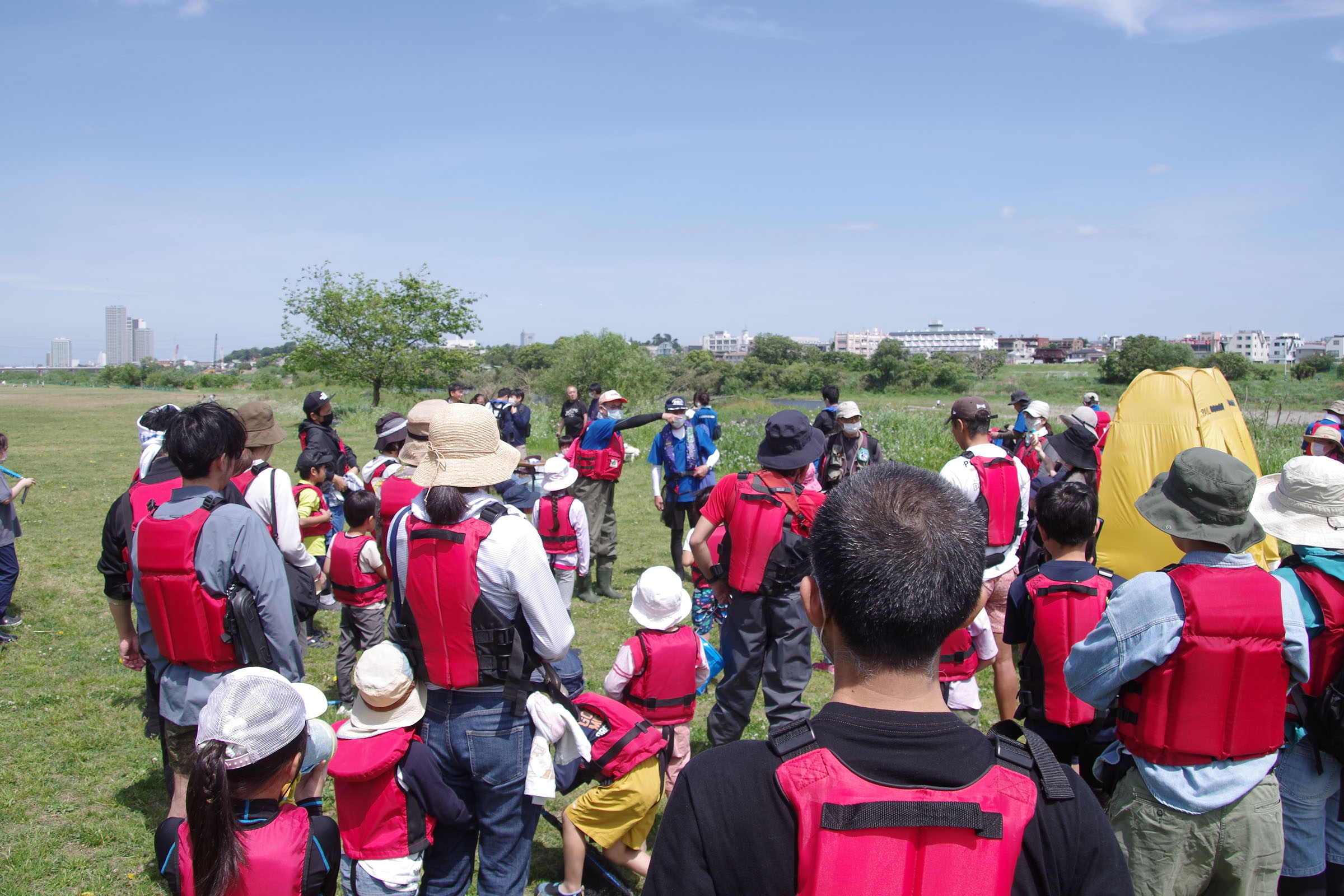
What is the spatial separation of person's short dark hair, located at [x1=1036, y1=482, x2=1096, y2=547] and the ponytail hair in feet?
11.5

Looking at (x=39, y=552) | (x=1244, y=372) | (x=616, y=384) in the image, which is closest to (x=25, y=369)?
(x=616, y=384)

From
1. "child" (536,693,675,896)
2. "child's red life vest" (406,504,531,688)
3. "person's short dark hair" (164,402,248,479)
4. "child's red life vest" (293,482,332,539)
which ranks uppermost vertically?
"person's short dark hair" (164,402,248,479)

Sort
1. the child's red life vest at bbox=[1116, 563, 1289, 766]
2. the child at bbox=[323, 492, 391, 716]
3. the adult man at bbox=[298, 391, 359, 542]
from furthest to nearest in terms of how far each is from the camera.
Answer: the adult man at bbox=[298, 391, 359, 542] → the child at bbox=[323, 492, 391, 716] → the child's red life vest at bbox=[1116, 563, 1289, 766]

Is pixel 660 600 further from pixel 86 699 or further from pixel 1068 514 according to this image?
pixel 86 699

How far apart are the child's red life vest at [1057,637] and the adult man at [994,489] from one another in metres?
1.41

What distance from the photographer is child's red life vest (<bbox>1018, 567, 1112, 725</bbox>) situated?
3.32 meters

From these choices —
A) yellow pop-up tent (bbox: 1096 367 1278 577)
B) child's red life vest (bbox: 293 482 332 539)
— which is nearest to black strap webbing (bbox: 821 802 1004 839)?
yellow pop-up tent (bbox: 1096 367 1278 577)

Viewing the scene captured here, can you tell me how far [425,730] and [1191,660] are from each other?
2.59 meters

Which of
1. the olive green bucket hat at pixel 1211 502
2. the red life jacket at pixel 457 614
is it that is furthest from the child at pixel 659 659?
the olive green bucket hat at pixel 1211 502

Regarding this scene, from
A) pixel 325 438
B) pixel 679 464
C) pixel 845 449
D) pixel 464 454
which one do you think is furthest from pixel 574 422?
pixel 464 454

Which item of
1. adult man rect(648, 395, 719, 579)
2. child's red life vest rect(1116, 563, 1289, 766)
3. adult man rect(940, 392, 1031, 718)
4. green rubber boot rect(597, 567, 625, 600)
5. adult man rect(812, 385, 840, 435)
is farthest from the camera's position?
adult man rect(812, 385, 840, 435)

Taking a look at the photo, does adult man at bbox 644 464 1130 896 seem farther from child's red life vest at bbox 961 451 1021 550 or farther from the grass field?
child's red life vest at bbox 961 451 1021 550

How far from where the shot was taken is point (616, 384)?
119ft

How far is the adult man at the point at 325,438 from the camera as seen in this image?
7.11m
